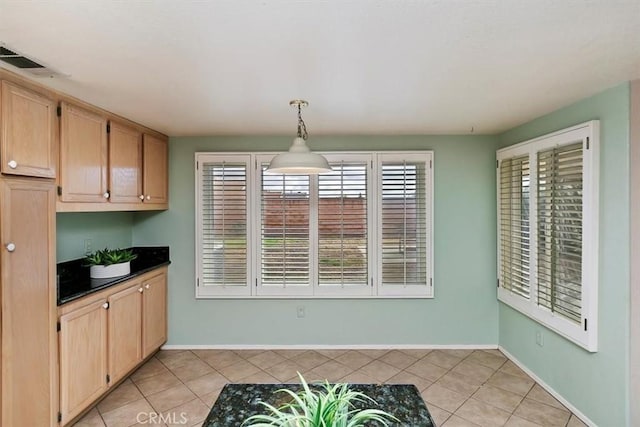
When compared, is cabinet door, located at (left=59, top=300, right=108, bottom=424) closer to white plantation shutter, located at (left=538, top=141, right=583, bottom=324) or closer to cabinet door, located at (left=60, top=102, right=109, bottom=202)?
cabinet door, located at (left=60, top=102, right=109, bottom=202)

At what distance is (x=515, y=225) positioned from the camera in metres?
3.16

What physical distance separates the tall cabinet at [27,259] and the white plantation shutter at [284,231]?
1.82 meters

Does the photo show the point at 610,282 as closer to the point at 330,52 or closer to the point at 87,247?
the point at 330,52

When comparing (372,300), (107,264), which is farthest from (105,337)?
(372,300)

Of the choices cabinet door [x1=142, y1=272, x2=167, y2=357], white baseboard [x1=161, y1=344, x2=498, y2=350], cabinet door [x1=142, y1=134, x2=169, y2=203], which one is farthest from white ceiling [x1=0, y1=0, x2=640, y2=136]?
white baseboard [x1=161, y1=344, x2=498, y2=350]

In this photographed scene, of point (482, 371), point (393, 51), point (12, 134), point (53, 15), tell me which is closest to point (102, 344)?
point (12, 134)

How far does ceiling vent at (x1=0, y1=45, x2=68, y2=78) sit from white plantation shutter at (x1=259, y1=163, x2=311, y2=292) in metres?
1.94

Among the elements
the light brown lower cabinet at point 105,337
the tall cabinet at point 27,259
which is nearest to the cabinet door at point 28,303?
the tall cabinet at point 27,259

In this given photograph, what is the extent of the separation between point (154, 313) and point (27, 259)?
157 centimetres

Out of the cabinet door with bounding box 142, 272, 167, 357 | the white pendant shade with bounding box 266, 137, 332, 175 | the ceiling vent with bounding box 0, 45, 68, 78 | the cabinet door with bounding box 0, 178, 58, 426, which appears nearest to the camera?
the ceiling vent with bounding box 0, 45, 68, 78

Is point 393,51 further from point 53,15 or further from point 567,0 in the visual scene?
point 53,15

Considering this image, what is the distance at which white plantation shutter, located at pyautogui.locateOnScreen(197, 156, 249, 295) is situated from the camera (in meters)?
3.51
